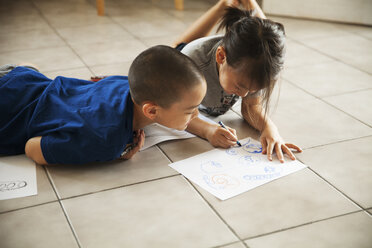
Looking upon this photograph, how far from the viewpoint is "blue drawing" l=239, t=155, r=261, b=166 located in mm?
1280

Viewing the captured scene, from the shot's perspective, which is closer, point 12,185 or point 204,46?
point 12,185

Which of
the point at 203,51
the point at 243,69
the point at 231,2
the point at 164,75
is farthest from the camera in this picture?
the point at 231,2

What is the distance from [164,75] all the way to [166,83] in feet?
0.07

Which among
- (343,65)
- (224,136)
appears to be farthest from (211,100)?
(343,65)

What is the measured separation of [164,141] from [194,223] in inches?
16.3

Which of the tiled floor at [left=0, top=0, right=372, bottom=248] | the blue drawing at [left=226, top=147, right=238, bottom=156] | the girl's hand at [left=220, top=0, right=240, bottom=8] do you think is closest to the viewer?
the tiled floor at [left=0, top=0, right=372, bottom=248]

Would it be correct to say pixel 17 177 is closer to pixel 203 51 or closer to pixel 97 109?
pixel 97 109

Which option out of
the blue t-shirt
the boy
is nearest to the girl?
the boy

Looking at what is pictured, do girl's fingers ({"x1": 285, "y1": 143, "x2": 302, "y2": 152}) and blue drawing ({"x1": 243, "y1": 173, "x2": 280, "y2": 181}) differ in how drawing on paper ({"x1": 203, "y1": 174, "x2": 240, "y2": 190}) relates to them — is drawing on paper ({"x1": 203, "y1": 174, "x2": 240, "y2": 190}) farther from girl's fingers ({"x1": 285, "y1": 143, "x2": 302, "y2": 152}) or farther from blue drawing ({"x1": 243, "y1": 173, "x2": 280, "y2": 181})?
girl's fingers ({"x1": 285, "y1": 143, "x2": 302, "y2": 152})

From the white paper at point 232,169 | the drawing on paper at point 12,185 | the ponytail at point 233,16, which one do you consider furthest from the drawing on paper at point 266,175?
the drawing on paper at point 12,185

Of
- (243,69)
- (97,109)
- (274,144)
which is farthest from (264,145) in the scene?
(97,109)

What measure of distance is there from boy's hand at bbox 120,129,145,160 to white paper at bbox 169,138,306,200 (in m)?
0.11

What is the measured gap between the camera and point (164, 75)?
112cm

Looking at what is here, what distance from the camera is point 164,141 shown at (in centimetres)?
Answer: 141
